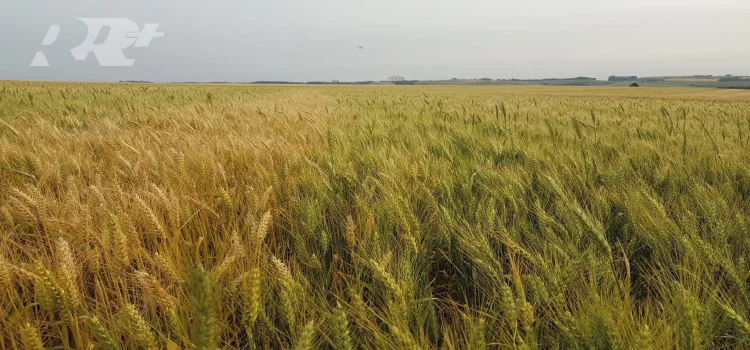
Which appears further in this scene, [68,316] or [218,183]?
[218,183]

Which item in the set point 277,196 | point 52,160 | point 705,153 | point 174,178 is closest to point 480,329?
point 277,196

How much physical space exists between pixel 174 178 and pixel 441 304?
1261 mm

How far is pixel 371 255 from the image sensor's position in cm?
100

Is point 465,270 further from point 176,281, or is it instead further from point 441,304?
point 176,281

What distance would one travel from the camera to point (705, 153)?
7.00 feet

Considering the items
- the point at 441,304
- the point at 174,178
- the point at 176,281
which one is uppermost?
the point at 174,178

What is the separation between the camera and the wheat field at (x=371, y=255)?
719 millimetres

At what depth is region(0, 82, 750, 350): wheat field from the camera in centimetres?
72

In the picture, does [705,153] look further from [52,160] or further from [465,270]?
[52,160]

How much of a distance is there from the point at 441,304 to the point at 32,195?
4.62ft

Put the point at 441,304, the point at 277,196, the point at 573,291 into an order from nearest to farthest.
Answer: the point at 573,291, the point at 441,304, the point at 277,196

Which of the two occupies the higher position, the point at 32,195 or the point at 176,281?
the point at 32,195

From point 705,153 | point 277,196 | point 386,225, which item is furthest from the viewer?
point 705,153

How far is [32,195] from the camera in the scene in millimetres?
1237
